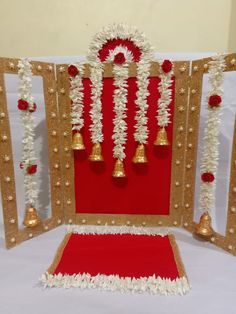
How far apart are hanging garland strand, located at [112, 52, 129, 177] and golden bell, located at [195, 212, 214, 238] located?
39 cm

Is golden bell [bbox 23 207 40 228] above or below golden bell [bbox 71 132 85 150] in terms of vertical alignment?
below

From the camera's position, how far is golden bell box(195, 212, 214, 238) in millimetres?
1132

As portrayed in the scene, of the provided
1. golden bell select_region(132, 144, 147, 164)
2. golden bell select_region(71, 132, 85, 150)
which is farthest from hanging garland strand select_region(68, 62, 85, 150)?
golden bell select_region(132, 144, 147, 164)

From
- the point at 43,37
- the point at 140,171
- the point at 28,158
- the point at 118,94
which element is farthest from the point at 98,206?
the point at 43,37

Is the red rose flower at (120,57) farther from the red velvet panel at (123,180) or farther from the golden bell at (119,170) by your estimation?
the golden bell at (119,170)

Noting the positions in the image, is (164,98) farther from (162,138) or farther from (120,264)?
(120,264)

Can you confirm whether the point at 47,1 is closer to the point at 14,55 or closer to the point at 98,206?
the point at 14,55

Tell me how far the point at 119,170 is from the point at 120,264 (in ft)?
1.31

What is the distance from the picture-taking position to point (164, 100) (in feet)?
3.79

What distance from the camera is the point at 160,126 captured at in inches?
46.6

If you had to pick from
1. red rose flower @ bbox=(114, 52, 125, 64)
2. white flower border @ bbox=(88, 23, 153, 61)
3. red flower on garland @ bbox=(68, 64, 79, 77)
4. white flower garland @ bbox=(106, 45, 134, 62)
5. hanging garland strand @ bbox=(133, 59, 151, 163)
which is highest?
white flower border @ bbox=(88, 23, 153, 61)

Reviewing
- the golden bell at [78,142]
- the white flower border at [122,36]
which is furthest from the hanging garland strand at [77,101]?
the white flower border at [122,36]

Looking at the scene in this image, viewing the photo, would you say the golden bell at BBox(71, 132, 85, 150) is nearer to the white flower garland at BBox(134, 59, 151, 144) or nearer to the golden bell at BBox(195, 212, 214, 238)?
the white flower garland at BBox(134, 59, 151, 144)

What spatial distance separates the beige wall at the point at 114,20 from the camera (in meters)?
1.42
